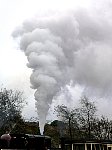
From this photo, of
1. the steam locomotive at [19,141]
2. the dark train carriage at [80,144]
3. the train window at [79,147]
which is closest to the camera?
the steam locomotive at [19,141]

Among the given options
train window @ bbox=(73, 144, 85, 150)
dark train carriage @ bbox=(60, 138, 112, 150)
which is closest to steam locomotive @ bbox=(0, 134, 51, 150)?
dark train carriage @ bbox=(60, 138, 112, 150)

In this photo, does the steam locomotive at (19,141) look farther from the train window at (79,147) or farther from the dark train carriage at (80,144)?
the train window at (79,147)

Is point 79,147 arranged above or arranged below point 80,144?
below

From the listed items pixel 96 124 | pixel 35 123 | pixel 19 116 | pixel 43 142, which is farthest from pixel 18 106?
pixel 43 142

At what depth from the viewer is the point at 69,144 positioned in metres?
30.4

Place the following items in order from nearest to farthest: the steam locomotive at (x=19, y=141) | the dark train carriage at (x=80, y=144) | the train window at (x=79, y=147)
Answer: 1. the steam locomotive at (x=19, y=141)
2. the dark train carriage at (x=80, y=144)
3. the train window at (x=79, y=147)

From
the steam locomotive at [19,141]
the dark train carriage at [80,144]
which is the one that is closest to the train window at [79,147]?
the dark train carriage at [80,144]

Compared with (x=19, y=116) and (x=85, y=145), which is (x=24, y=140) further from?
(x=19, y=116)

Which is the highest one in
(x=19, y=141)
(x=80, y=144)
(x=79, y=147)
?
(x=80, y=144)

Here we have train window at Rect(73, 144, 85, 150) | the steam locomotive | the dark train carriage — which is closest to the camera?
the steam locomotive

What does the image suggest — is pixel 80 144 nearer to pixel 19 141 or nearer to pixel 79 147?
pixel 79 147

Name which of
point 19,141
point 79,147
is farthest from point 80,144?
point 19,141

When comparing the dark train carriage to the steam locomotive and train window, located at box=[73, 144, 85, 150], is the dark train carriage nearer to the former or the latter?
train window, located at box=[73, 144, 85, 150]

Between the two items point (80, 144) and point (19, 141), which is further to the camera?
point (80, 144)
